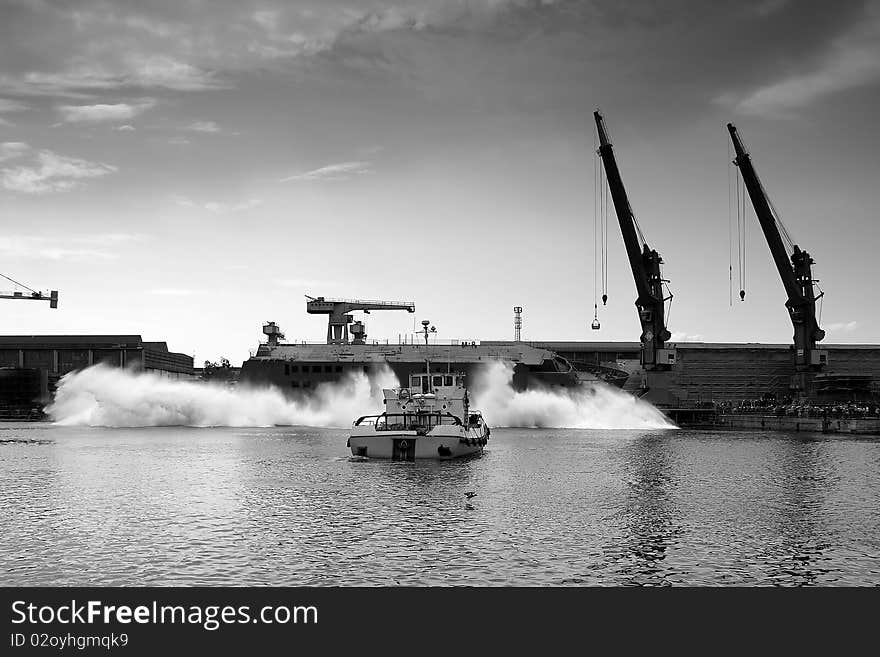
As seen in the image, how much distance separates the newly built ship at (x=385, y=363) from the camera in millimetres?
103750

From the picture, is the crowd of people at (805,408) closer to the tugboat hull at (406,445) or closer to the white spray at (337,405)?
the white spray at (337,405)

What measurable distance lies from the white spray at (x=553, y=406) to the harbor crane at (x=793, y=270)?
2205 centimetres

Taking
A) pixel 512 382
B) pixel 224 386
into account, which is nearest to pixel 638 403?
pixel 512 382

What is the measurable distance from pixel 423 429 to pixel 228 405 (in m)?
58.8

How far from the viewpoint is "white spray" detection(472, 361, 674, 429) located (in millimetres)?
100062

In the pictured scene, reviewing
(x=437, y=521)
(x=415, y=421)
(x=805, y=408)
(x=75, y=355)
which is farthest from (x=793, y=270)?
(x=75, y=355)

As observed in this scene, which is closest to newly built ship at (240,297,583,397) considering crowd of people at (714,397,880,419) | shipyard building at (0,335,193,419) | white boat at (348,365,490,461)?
crowd of people at (714,397,880,419)

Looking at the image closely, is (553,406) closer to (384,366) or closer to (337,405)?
(384,366)

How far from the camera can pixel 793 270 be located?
110 metres

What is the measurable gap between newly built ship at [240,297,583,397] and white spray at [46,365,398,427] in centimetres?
129

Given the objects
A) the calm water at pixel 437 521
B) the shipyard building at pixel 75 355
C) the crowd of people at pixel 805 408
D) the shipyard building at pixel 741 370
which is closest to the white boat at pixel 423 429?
the calm water at pixel 437 521
